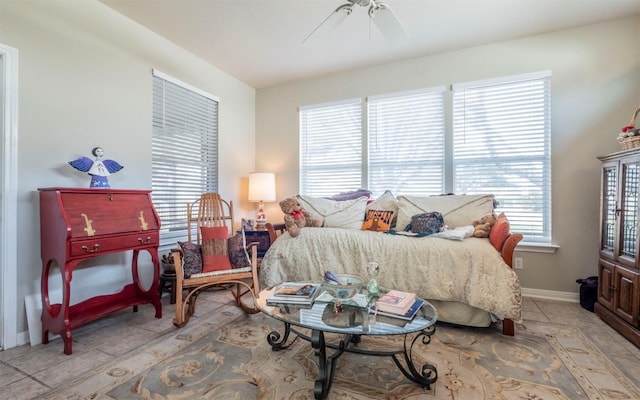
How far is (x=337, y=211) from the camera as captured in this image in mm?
3336

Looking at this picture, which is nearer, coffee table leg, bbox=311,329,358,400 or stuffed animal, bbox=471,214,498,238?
coffee table leg, bbox=311,329,358,400

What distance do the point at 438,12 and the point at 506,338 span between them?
2.70m

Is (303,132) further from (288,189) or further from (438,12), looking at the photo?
(438,12)

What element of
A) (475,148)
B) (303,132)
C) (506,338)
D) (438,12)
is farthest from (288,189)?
(506,338)

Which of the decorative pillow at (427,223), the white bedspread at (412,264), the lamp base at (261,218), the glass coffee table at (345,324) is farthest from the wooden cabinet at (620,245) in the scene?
the lamp base at (261,218)

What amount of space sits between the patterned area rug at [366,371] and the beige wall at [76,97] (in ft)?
2.61

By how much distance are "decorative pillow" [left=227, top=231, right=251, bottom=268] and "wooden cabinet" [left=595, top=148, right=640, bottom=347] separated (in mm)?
2894

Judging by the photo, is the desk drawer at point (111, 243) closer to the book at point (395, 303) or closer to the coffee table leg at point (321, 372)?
the coffee table leg at point (321, 372)

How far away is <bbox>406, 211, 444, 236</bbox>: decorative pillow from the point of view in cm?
272

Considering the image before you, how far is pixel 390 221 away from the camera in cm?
310

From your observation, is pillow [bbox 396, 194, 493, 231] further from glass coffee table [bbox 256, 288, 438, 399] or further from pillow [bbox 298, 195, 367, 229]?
glass coffee table [bbox 256, 288, 438, 399]

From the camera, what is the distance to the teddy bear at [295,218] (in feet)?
9.66

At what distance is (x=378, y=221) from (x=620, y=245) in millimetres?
1898

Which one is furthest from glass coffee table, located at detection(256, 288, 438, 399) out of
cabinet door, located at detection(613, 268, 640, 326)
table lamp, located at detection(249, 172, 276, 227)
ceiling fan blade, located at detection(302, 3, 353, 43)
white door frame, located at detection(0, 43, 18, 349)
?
table lamp, located at detection(249, 172, 276, 227)
